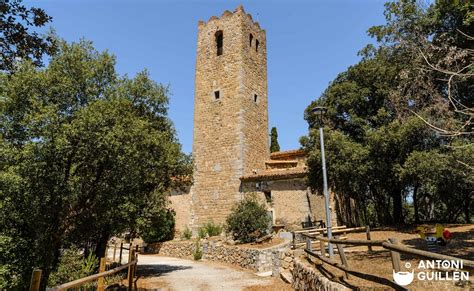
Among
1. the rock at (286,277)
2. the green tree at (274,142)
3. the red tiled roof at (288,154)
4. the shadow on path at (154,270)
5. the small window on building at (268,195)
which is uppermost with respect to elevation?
the green tree at (274,142)

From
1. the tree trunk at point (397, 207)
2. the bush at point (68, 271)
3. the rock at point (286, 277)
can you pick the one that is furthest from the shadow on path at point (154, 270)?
the tree trunk at point (397, 207)

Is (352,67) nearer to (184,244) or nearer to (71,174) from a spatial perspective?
(184,244)

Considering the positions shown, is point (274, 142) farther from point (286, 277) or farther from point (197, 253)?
point (286, 277)

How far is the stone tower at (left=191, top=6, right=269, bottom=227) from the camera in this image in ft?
69.1

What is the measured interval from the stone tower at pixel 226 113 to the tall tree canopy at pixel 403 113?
3.83 meters

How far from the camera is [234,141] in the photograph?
21219 millimetres

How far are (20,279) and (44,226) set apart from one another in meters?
1.35

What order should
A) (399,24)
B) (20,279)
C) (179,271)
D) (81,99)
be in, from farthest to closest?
(179,271), (399,24), (81,99), (20,279)

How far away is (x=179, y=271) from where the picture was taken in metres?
13.6

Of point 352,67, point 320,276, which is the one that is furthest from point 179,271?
point 352,67

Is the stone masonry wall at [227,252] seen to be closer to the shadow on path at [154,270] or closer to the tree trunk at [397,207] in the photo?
the shadow on path at [154,270]

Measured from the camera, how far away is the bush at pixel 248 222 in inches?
652

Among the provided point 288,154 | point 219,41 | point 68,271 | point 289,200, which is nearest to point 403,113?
point 289,200

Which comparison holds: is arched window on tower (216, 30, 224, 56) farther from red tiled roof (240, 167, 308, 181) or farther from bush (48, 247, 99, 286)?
bush (48, 247, 99, 286)
